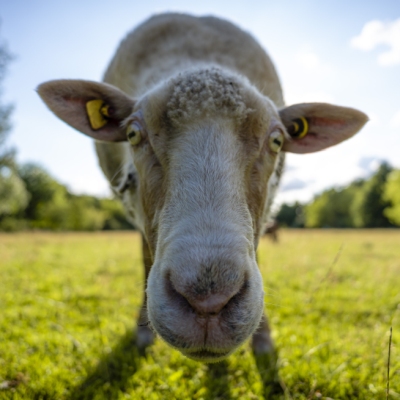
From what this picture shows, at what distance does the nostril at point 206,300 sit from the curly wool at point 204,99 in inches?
45.5

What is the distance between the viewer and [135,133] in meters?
2.50

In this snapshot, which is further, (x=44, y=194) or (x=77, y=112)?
(x=44, y=194)

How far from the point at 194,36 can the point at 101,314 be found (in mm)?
3817

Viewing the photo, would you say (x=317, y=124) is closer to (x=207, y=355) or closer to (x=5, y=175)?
(x=207, y=355)

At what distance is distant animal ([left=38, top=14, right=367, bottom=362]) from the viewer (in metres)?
1.53

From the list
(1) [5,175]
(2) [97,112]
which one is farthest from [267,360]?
(1) [5,175]

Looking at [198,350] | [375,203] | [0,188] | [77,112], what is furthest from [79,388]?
[375,203]

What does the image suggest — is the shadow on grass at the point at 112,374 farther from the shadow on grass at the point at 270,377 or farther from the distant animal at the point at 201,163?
the shadow on grass at the point at 270,377

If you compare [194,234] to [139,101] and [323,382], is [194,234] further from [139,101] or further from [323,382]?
[323,382]

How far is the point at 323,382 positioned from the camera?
8.88 feet

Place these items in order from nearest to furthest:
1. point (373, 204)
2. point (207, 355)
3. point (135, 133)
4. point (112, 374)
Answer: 1. point (207, 355)
2. point (135, 133)
3. point (112, 374)
4. point (373, 204)

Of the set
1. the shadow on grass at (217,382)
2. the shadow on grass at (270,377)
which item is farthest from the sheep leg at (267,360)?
the shadow on grass at (217,382)

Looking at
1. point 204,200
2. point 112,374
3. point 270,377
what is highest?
point 204,200

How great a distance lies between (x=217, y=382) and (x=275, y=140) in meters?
2.03
